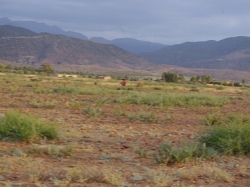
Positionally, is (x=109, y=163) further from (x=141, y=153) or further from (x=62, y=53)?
(x=62, y=53)

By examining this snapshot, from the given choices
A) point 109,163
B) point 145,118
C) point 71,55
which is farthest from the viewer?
point 71,55

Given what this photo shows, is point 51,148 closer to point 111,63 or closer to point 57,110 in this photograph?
point 57,110

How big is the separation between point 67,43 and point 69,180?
542ft

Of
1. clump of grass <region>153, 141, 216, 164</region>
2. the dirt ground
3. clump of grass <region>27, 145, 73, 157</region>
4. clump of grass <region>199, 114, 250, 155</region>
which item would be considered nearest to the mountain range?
the dirt ground

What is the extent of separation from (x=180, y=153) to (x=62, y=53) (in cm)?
15510

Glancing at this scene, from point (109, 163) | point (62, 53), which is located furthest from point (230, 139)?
point (62, 53)

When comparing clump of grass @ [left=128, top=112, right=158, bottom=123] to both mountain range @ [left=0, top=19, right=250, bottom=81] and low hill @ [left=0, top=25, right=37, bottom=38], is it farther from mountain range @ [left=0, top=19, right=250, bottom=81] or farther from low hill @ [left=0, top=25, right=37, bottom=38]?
low hill @ [left=0, top=25, right=37, bottom=38]

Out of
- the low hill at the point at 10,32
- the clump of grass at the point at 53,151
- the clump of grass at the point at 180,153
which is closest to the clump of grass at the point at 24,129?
the clump of grass at the point at 53,151

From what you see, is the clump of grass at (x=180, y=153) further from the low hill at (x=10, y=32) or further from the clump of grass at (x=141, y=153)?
the low hill at (x=10, y=32)

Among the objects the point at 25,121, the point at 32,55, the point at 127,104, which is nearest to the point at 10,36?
the point at 32,55

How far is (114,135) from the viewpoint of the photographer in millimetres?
12281

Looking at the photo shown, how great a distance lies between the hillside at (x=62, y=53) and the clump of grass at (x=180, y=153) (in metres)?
141

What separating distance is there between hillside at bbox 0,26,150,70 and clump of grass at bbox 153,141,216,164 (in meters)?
141

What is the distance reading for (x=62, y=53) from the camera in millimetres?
161625
